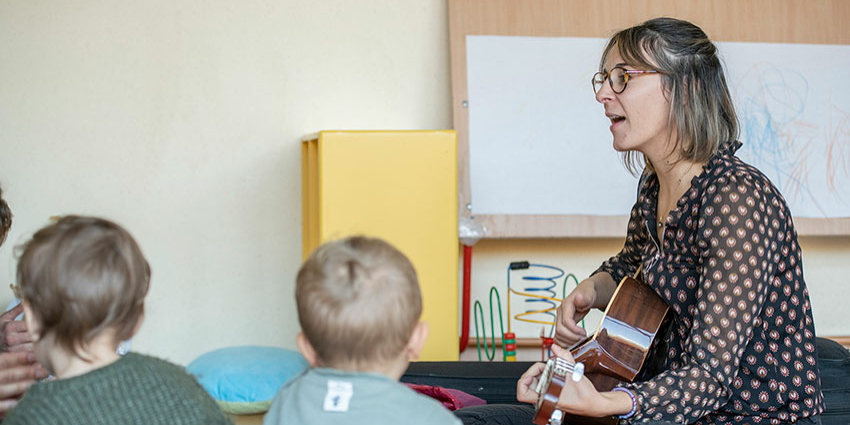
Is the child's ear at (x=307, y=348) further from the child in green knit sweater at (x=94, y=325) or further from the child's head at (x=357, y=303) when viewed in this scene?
the child in green knit sweater at (x=94, y=325)

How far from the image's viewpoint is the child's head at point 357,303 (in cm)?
119

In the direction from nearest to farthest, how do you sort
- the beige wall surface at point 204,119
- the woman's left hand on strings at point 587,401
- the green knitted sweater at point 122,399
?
the green knitted sweater at point 122,399
the woman's left hand on strings at point 587,401
the beige wall surface at point 204,119

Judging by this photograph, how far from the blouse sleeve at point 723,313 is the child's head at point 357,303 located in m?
0.61

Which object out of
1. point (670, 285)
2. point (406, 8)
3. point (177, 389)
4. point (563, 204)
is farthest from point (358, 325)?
point (406, 8)

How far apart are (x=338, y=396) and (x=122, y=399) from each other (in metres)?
0.32

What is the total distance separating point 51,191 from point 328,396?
2651 mm

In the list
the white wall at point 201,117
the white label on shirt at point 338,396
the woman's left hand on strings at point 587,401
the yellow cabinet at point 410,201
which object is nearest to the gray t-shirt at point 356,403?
the white label on shirt at point 338,396

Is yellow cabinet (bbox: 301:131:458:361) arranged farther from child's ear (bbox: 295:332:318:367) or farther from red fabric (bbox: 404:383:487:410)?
child's ear (bbox: 295:332:318:367)

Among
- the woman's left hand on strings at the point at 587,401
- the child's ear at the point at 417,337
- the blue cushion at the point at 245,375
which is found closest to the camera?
the child's ear at the point at 417,337

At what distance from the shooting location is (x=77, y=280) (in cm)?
121

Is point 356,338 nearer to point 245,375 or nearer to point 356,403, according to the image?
point 356,403

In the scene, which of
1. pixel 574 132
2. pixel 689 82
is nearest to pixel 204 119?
pixel 574 132

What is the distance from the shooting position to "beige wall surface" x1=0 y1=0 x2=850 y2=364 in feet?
11.1

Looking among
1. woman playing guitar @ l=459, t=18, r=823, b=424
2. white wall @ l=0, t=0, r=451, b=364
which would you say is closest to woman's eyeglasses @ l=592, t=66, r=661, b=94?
woman playing guitar @ l=459, t=18, r=823, b=424
